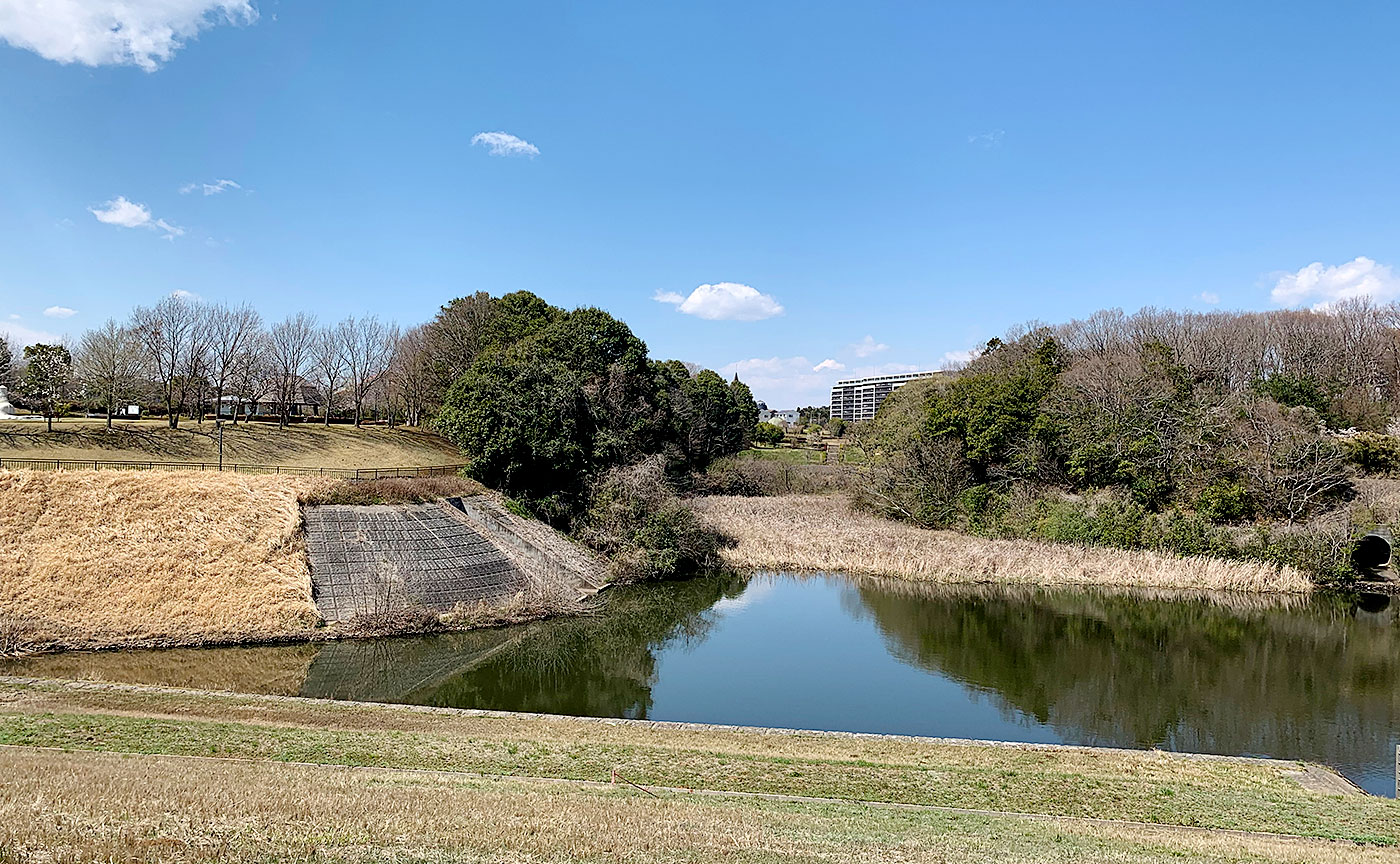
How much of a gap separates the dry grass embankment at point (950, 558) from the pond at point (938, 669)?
153 cm

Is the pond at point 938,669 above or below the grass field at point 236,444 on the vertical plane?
below

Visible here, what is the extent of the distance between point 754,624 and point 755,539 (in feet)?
37.3

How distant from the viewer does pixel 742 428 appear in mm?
74625

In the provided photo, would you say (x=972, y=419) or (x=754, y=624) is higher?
(x=972, y=419)

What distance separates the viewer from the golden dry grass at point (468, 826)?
8117mm

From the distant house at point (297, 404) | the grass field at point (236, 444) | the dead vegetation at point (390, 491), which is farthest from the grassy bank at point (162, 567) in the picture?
the distant house at point (297, 404)

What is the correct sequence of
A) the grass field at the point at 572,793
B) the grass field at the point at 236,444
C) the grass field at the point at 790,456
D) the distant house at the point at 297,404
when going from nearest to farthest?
the grass field at the point at 572,793, the grass field at the point at 236,444, the distant house at the point at 297,404, the grass field at the point at 790,456

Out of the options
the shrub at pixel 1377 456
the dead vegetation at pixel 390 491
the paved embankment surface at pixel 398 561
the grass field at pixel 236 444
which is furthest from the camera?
the shrub at pixel 1377 456

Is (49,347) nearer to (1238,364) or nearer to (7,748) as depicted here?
(7,748)

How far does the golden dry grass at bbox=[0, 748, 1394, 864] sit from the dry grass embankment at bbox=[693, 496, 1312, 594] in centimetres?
2588

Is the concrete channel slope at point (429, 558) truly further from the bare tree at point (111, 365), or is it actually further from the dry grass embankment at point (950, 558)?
the bare tree at point (111, 365)

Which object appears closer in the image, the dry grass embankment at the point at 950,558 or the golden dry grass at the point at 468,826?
the golden dry grass at the point at 468,826

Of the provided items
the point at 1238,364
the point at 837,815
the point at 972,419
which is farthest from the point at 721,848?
the point at 1238,364

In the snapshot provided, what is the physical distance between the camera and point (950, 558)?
1467 inches
